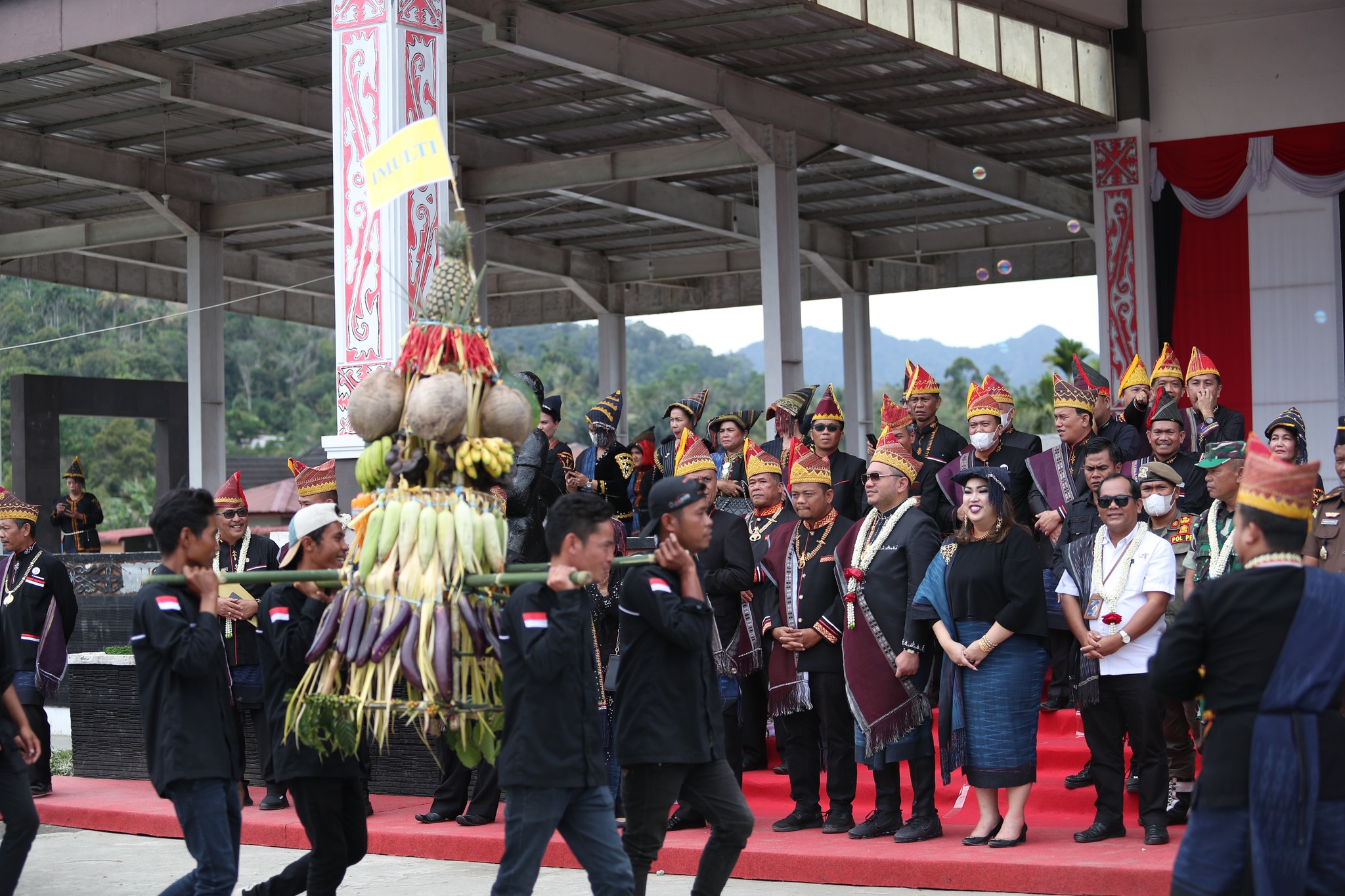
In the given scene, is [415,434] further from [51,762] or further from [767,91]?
[767,91]

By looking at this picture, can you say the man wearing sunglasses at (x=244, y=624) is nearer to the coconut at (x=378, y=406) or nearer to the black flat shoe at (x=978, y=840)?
the coconut at (x=378, y=406)

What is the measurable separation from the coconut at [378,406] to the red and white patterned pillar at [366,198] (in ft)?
14.7

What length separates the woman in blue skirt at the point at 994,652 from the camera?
24.3ft

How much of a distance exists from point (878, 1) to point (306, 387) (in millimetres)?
49995

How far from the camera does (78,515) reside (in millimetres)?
18875

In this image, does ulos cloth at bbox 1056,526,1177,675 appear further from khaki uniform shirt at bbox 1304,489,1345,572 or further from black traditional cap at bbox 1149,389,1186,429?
black traditional cap at bbox 1149,389,1186,429

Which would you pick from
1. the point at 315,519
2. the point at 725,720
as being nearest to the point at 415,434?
the point at 315,519

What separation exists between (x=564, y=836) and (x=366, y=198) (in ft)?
19.8

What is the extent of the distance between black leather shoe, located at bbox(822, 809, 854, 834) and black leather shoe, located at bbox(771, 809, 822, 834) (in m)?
0.11

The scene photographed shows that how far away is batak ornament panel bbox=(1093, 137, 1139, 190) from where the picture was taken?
18.1m

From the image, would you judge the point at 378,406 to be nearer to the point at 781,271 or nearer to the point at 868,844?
the point at 868,844

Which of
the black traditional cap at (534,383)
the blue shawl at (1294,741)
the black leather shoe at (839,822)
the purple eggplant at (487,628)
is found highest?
the black traditional cap at (534,383)

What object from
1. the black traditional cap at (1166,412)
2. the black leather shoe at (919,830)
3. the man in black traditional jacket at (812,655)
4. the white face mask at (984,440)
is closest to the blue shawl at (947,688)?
the black leather shoe at (919,830)

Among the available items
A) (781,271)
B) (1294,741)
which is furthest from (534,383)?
(781,271)
